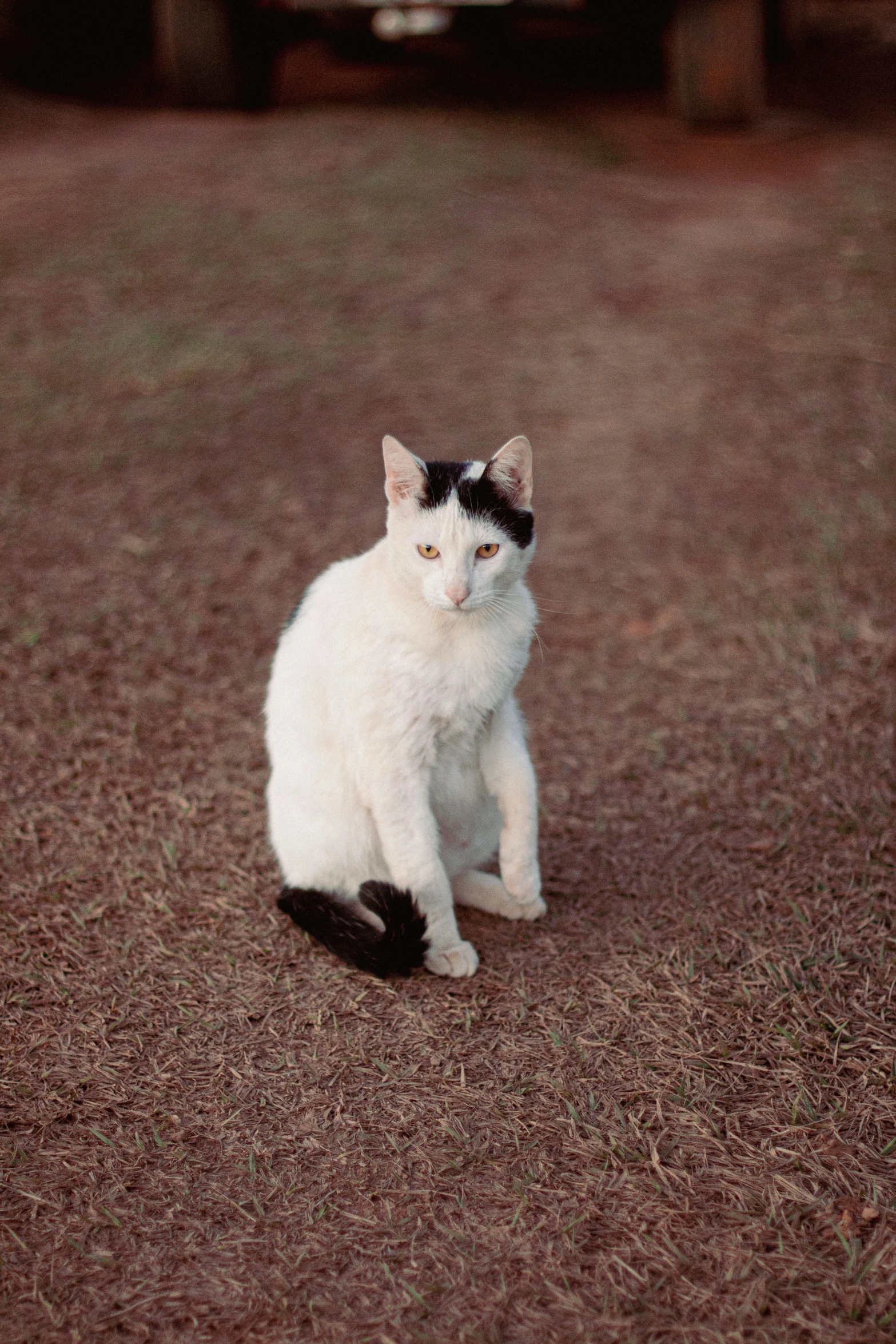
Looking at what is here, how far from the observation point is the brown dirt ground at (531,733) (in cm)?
194

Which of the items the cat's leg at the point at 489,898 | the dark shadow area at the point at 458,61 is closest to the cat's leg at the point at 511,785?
the cat's leg at the point at 489,898

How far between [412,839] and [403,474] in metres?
0.77

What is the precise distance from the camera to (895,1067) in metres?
2.26

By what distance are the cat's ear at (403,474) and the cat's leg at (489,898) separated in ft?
3.19

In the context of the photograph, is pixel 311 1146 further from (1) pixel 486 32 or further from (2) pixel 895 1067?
(1) pixel 486 32

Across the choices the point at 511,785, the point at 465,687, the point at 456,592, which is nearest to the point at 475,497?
the point at 456,592

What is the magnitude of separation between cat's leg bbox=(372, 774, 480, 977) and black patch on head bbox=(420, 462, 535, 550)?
569 mm

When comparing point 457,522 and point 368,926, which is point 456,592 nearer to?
point 457,522

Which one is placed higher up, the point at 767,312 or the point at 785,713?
the point at 767,312

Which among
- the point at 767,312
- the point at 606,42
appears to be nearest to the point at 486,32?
the point at 606,42

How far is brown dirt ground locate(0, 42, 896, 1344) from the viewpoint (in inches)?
76.2

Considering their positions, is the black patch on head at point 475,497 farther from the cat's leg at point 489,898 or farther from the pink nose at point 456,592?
the cat's leg at point 489,898

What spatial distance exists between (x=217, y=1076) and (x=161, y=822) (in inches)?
36.5

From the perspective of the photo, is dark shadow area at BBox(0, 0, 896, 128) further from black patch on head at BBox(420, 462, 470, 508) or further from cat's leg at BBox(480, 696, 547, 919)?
cat's leg at BBox(480, 696, 547, 919)
